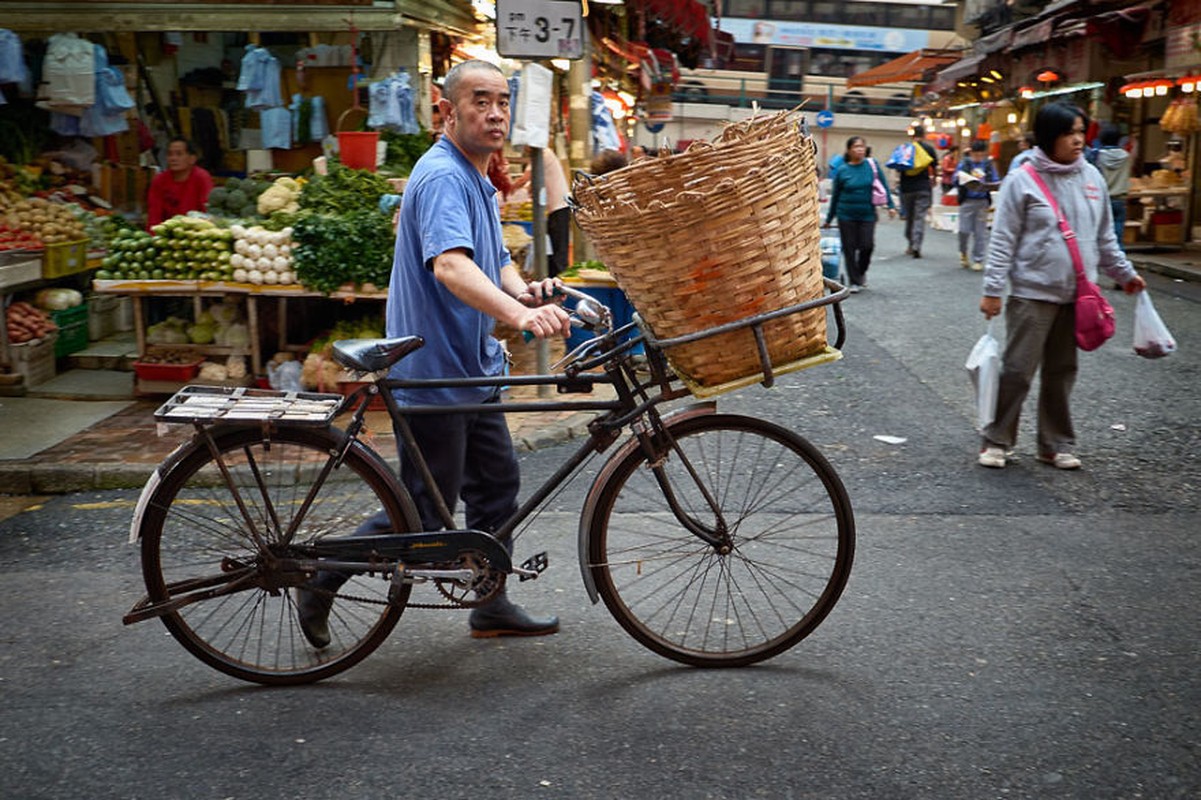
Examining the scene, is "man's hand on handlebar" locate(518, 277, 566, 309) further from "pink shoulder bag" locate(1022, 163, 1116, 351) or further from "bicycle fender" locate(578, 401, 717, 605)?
"pink shoulder bag" locate(1022, 163, 1116, 351)

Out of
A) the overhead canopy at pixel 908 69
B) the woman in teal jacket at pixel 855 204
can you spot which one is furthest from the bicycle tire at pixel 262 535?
the overhead canopy at pixel 908 69

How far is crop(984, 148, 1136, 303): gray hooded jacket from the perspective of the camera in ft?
19.6

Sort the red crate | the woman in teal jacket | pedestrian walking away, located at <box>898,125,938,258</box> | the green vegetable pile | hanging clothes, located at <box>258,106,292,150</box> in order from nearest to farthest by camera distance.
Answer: the green vegetable pile → the red crate → hanging clothes, located at <box>258,106,292,150</box> → the woman in teal jacket → pedestrian walking away, located at <box>898,125,938,258</box>

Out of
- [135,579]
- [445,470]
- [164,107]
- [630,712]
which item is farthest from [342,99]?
[630,712]

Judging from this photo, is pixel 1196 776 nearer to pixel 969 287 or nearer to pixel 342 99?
pixel 342 99

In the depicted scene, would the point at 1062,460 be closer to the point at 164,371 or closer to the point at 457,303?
the point at 457,303

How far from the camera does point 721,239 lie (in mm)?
3100

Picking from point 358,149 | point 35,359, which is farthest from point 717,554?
point 35,359

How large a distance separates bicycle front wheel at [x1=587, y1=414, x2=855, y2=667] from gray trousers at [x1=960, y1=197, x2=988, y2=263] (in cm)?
1250

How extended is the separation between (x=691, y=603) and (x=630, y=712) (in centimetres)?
72

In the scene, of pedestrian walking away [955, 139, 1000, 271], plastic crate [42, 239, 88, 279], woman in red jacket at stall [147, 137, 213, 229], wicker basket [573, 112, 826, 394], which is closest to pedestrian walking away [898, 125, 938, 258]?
pedestrian walking away [955, 139, 1000, 271]

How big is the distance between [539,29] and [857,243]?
733cm

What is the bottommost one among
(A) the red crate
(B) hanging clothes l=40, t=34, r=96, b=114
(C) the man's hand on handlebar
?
(A) the red crate

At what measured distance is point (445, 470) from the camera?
370 centimetres
